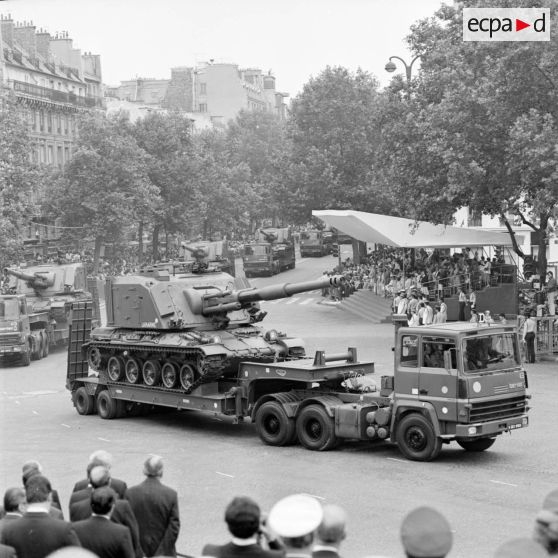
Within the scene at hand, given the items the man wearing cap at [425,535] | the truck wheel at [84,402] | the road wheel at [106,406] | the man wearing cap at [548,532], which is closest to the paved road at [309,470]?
the road wheel at [106,406]

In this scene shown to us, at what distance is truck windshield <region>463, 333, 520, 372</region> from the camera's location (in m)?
16.3

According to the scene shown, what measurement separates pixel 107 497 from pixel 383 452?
32.5 feet

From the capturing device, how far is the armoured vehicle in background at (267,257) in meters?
55.8

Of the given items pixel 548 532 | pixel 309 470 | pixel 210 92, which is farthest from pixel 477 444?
pixel 210 92

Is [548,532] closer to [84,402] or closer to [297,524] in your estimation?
[297,524]

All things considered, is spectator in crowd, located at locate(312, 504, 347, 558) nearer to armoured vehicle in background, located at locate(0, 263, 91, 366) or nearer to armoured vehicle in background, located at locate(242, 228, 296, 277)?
armoured vehicle in background, located at locate(0, 263, 91, 366)

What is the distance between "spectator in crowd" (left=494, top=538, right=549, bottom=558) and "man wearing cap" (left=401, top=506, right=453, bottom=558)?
34 cm

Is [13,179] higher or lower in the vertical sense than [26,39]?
lower

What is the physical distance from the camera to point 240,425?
68.8 ft

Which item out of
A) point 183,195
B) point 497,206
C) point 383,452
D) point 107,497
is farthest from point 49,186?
point 107,497

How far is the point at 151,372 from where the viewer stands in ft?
69.4

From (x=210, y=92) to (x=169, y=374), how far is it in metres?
30.8

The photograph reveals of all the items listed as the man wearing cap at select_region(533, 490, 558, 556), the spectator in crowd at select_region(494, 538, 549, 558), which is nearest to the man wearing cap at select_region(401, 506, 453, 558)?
the spectator in crowd at select_region(494, 538, 549, 558)

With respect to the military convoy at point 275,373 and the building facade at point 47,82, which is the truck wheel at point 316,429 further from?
the building facade at point 47,82
